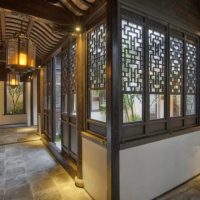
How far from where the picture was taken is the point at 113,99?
2.04 meters

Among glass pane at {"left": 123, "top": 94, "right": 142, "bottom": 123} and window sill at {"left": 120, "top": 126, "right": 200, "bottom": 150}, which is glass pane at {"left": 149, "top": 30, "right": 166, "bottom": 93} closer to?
glass pane at {"left": 123, "top": 94, "right": 142, "bottom": 123}

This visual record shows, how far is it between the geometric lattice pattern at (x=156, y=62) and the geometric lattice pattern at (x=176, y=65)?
0.24 m

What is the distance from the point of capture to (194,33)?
3.21 m

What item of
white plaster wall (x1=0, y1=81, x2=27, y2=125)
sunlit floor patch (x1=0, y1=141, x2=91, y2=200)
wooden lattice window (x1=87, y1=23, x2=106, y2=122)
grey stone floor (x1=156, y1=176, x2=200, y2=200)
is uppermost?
wooden lattice window (x1=87, y1=23, x2=106, y2=122)

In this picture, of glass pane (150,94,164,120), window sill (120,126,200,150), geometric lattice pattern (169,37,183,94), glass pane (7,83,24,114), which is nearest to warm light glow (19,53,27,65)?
window sill (120,126,200,150)

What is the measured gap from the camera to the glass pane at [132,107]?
7.47 feet

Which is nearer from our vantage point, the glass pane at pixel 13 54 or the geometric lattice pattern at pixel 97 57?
the geometric lattice pattern at pixel 97 57

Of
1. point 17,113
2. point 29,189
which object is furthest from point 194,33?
point 17,113

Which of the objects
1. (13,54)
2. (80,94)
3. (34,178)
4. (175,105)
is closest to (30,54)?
(13,54)

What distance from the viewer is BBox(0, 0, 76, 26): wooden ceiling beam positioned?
216 cm

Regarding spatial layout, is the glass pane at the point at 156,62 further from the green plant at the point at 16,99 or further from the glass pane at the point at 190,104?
the green plant at the point at 16,99

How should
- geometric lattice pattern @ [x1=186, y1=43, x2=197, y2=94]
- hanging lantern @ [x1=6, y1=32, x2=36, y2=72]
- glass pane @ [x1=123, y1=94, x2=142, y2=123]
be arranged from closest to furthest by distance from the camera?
glass pane @ [x1=123, y1=94, x2=142, y2=123] < hanging lantern @ [x1=6, y1=32, x2=36, y2=72] < geometric lattice pattern @ [x1=186, y1=43, x2=197, y2=94]

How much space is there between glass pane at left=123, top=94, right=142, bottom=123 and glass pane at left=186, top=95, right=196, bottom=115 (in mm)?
1332

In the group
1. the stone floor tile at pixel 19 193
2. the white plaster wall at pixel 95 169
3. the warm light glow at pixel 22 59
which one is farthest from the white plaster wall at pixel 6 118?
the white plaster wall at pixel 95 169
